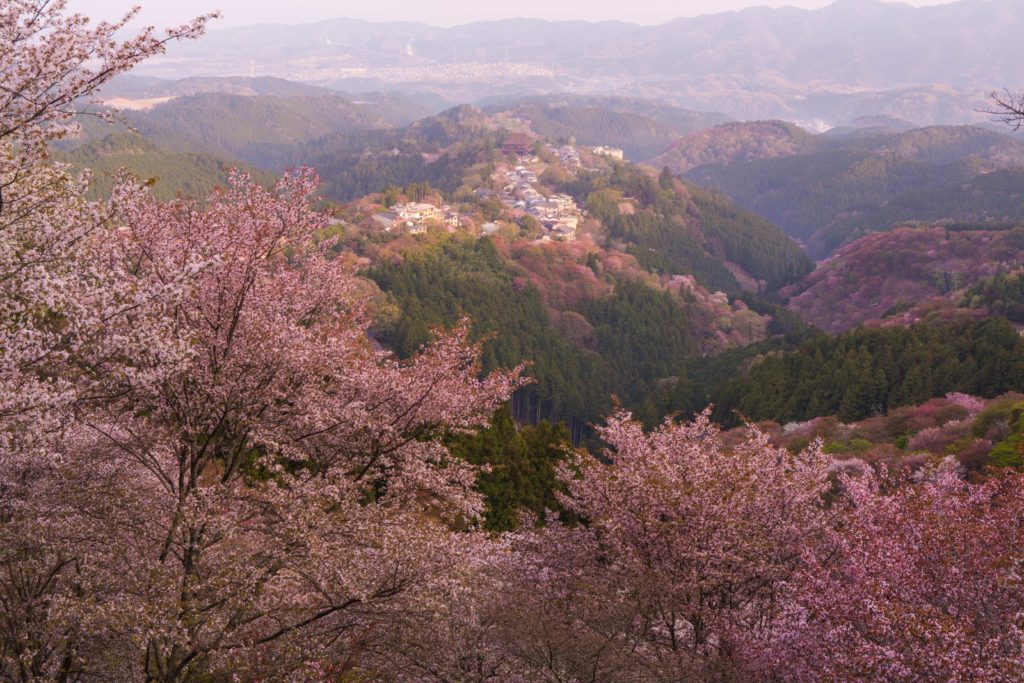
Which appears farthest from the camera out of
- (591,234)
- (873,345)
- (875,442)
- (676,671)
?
(591,234)

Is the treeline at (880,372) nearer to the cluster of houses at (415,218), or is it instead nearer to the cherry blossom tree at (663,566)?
the cherry blossom tree at (663,566)

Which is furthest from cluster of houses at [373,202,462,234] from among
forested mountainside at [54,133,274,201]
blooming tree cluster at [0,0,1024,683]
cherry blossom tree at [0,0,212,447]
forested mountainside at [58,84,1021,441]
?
cherry blossom tree at [0,0,212,447]

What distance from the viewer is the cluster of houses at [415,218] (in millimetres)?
103637

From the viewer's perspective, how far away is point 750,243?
145625 millimetres

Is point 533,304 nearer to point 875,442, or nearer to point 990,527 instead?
point 875,442

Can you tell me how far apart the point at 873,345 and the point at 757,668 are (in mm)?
44899

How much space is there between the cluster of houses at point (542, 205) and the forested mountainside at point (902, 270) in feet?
113

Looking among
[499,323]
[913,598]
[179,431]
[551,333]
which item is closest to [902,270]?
[551,333]

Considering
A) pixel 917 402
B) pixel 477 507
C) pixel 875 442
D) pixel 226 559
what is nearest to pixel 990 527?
pixel 477 507

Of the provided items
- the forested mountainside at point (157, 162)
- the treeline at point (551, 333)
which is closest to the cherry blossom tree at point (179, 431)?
the treeline at point (551, 333)

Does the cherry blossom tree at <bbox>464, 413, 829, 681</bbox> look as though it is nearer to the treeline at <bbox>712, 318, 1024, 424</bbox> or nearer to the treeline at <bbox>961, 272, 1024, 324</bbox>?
the treeline at <bbox>712, 318, 1024, 424</bbox>

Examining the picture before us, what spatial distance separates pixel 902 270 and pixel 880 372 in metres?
60.9

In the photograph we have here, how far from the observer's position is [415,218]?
10938 cm

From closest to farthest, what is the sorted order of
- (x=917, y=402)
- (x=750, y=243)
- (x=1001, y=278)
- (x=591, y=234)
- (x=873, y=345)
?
(x=917, y=402), (x=873, y=345), (x=1001, y=278), (x=591, y=234), (x=750, y=243)
